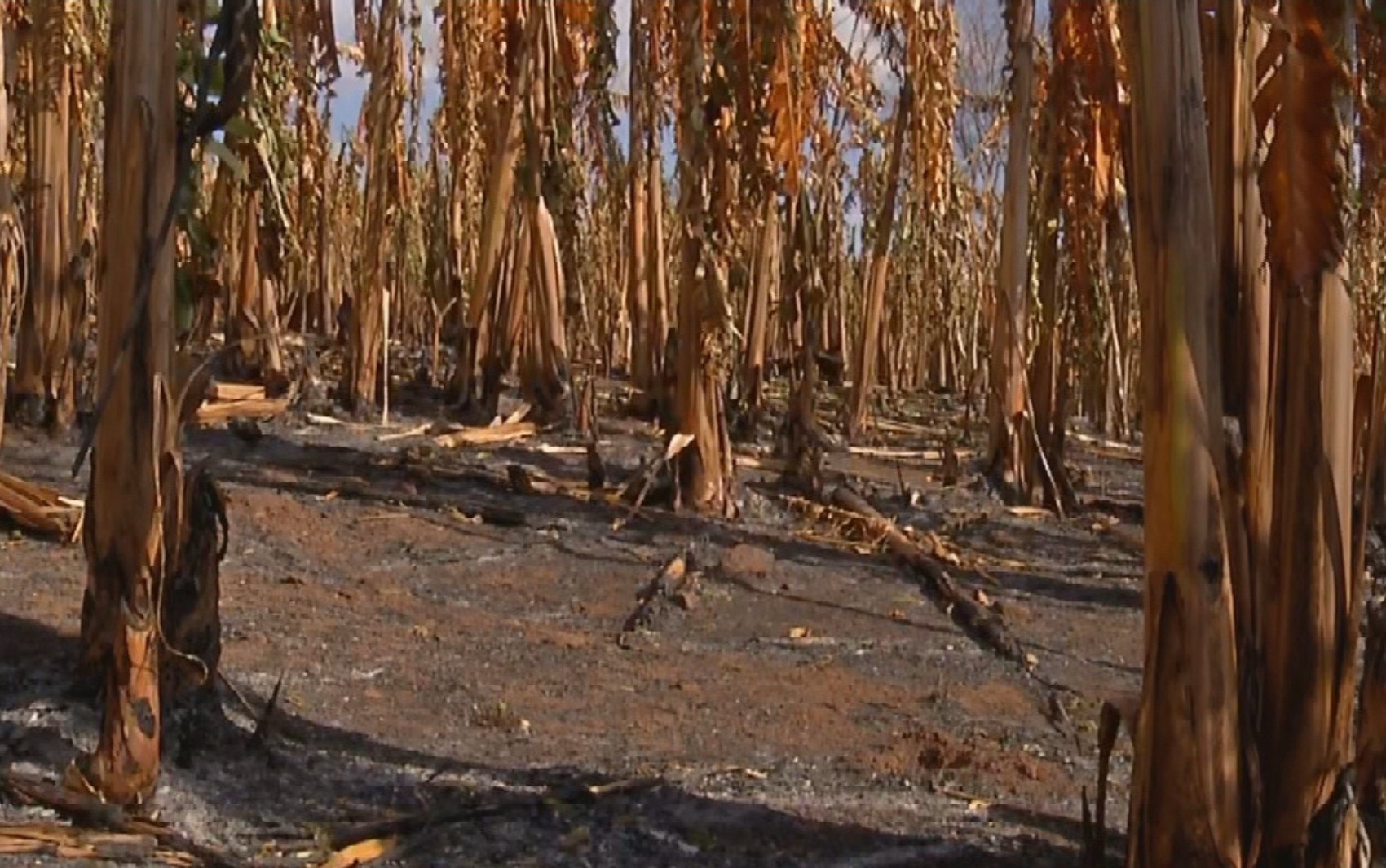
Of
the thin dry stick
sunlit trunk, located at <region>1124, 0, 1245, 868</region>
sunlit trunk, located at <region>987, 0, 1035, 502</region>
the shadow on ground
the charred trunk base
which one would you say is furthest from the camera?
the thin dry stick

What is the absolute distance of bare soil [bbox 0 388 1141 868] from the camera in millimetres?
1973

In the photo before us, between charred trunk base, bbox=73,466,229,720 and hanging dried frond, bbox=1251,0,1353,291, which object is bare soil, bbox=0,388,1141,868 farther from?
hanging dried frond, bbox=1251,0,1353,291

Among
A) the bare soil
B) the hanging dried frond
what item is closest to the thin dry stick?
the bare soil

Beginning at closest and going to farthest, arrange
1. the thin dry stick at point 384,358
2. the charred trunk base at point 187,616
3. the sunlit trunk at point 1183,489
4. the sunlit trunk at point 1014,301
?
the sunlit trunk at point 1183,489, the charred trunk base at point 187,616, the sunlit trunk at point 1014,301, the thin dry stick at point 384,358

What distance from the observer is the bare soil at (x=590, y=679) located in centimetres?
197

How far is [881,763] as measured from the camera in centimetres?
235

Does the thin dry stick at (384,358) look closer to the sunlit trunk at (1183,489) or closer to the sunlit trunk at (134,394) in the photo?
the sunlit trunk at (134,394)

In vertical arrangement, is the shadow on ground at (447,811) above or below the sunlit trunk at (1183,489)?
below

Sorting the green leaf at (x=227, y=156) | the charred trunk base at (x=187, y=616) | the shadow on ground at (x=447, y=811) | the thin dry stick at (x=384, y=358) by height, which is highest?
the green leaf at (x=227, y=156)

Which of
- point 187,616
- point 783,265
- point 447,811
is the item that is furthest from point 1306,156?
point 783,265

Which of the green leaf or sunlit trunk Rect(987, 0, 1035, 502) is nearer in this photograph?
the green leaf

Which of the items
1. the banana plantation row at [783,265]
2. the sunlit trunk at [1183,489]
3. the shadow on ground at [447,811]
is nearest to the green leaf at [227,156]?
the banana plantation row at [783,265]

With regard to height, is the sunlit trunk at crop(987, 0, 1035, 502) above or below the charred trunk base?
above

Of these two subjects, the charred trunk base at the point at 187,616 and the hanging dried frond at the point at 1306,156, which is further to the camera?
the charred trunk base at the point at 187,616
